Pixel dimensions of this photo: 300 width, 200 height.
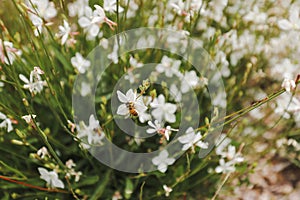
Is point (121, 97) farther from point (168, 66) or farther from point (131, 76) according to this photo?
point (168, 66)

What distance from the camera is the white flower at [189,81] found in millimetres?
1923

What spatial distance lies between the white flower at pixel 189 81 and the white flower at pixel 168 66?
0.06 metres

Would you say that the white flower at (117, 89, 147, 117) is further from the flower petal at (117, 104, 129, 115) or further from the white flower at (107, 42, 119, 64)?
the white flower at (107, 42, 119, 64)

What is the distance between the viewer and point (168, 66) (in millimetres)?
1978

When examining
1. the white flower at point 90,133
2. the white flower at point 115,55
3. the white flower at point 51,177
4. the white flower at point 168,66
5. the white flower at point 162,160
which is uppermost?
the white flower at point 168,66

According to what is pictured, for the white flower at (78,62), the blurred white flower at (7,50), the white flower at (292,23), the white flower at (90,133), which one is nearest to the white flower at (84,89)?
the white flower at (78,62)

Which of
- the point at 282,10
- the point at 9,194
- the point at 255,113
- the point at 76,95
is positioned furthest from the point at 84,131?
the point at 282,10

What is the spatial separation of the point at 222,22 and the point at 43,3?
116 centimetres

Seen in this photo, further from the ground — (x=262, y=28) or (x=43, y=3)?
(x=262, y=28)

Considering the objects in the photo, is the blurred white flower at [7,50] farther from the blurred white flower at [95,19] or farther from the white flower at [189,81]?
the white flower at [189,81]

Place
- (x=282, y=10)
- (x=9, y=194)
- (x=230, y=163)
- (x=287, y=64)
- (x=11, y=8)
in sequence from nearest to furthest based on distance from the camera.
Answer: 1. (x=230, y=163)
2. (x=9, y=194)
3. (x=287, y=64)
4. (x=11, y=8)
5. (x=282, y=10)

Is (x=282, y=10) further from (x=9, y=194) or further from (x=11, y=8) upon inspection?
(x=9, y=194)

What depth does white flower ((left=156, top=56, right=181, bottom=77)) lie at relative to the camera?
1.97 m

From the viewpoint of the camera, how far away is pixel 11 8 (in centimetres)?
272
